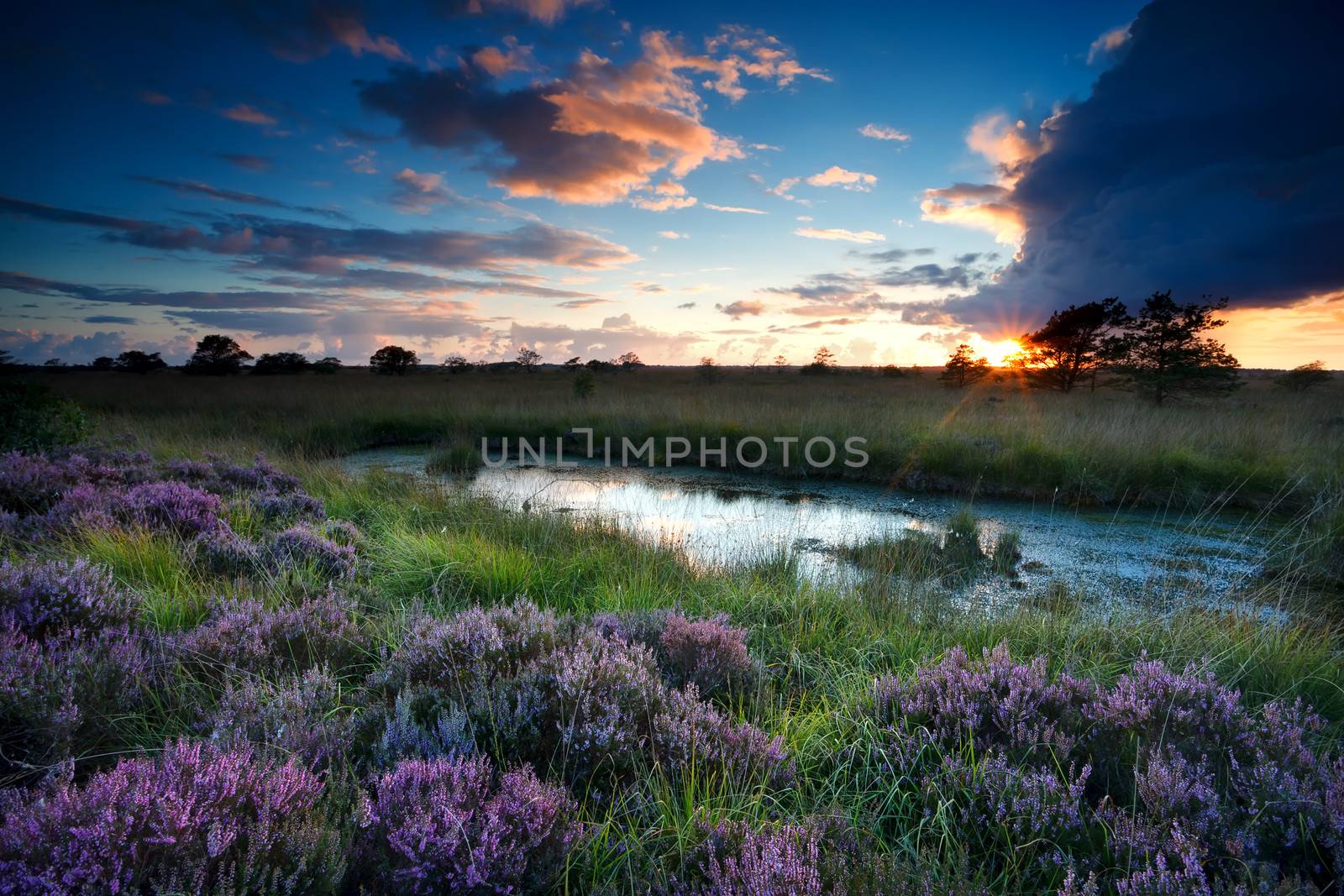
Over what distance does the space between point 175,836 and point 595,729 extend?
1189mm

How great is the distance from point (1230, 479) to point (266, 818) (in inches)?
571

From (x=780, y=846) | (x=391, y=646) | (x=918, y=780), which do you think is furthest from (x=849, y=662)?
(x=391, y=646)

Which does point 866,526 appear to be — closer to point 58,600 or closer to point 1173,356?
point 58,600

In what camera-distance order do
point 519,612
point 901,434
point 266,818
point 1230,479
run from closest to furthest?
point 266,818, point 519,612, point 1230,479, point 901,434

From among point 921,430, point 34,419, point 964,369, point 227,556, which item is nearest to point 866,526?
point 921,430

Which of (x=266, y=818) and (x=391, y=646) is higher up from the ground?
(x=266, y=818)

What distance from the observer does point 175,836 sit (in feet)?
4.46

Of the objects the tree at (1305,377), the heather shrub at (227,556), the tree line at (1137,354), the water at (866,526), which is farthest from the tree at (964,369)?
the heather shrub at (227,556)

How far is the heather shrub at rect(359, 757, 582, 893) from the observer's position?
148cm

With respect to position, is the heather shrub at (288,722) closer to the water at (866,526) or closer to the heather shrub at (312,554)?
the heather shrub at (312,554)

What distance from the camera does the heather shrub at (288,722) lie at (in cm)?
Result: 194

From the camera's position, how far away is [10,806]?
1513 millimetres

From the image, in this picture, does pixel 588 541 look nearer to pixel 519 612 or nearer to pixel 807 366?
pixel 519 612

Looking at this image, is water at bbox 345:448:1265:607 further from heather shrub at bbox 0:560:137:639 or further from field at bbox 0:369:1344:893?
heather shrub at bbox 0:560:137:639
